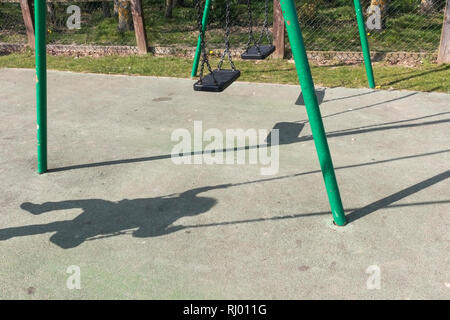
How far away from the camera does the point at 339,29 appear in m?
10.0

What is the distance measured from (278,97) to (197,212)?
10.6 feet

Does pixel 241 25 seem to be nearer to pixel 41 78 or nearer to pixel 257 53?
pixel 257 53

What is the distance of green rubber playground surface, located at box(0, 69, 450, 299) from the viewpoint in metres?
2.85

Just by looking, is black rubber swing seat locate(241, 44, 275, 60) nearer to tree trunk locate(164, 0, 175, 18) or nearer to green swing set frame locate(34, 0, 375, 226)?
green swing set frame locate(34, 0, 375, 226)

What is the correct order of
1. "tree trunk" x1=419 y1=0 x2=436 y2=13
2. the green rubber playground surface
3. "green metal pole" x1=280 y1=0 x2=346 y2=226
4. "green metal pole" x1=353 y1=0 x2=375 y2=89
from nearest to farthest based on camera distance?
the green rubber playground surface < "green metal pole" x1=280 y1=0 x2=346 y2=226 < "green metal pole" x1=353 y1=0 x2=375 y2=89 < "tree trunk" x1=419 y1=0 x2=436 y2=13

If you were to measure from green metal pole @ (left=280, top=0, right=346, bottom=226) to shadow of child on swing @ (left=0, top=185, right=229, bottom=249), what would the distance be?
1.01 metres

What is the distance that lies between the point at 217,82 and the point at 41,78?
67.6 inches

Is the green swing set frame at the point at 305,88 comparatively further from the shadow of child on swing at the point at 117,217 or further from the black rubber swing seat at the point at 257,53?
the black rubber swing seat at the point at 257,53

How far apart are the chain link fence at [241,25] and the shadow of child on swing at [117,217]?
18.3 ft

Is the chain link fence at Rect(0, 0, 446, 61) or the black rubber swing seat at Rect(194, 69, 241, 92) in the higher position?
the black rubber swing seat at Rect(194, 69, 241, 92)

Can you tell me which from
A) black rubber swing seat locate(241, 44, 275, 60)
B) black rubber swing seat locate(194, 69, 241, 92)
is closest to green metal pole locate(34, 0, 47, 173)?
black rubber swing seat locate(194, 69, 241, 92)

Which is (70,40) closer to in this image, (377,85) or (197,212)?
(377,85)

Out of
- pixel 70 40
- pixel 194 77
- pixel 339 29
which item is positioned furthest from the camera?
pixel 70 40
